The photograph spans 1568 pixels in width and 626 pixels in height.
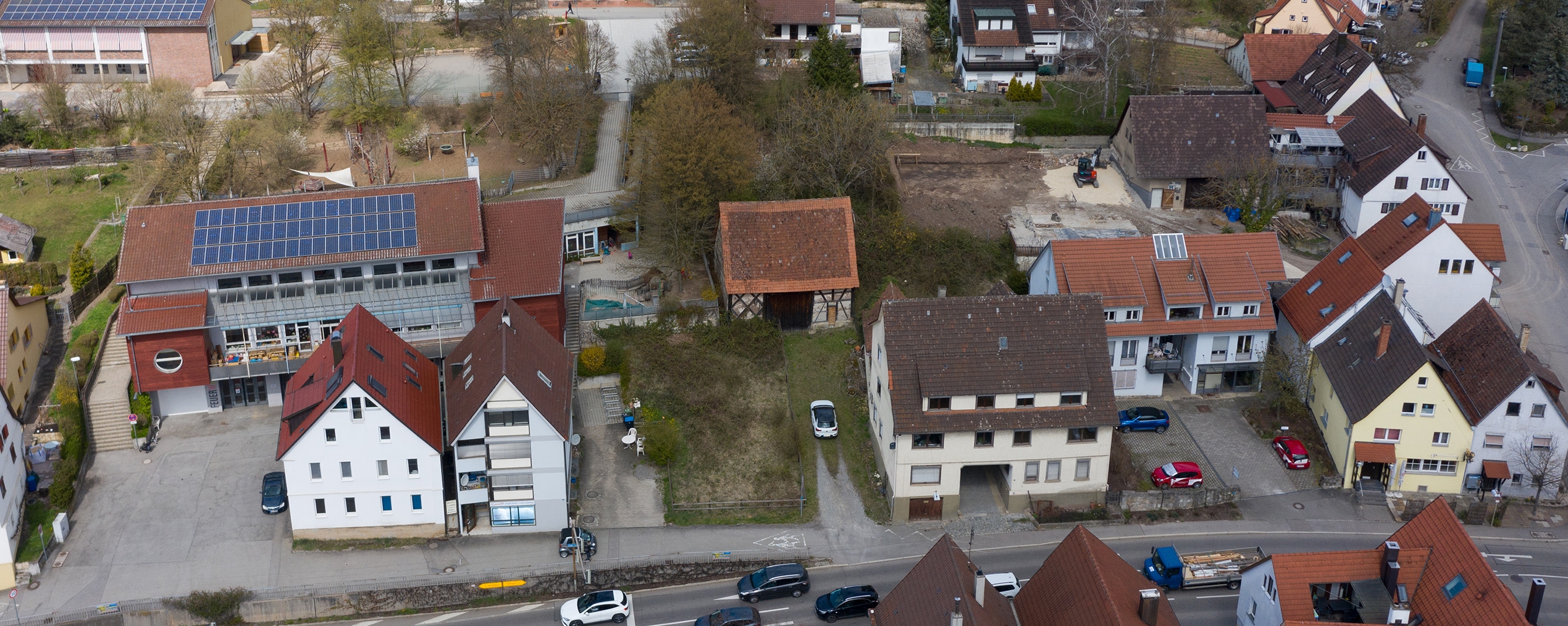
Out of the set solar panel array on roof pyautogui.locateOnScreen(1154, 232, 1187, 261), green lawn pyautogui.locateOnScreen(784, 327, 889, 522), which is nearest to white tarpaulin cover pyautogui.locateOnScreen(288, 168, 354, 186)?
green lawn pyautogui.locateOnScreen(784, 327, 889, 522)

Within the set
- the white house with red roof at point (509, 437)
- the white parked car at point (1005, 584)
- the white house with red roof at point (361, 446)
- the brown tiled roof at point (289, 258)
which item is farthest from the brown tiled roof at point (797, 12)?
the white parked car at point (1005, 584)

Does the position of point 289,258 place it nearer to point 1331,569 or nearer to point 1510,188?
point 1331,569

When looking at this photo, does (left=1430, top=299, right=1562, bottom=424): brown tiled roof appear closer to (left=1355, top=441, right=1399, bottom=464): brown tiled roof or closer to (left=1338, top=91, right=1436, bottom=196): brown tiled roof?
(left=1355, top=441, right=1399, bottom=464): brown tiled roof

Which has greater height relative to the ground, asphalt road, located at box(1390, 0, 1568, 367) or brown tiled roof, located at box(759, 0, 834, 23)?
brown tiled roof, located at box(759, 0, 834, 23)

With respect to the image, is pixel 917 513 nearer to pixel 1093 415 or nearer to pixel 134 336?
pixel 1093 415

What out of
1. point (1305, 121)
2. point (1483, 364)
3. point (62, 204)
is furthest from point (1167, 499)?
point (62, 204)

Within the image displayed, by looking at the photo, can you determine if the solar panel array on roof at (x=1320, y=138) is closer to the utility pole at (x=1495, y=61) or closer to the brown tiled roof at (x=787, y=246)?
the utility pole at (x=1495, y=61)
